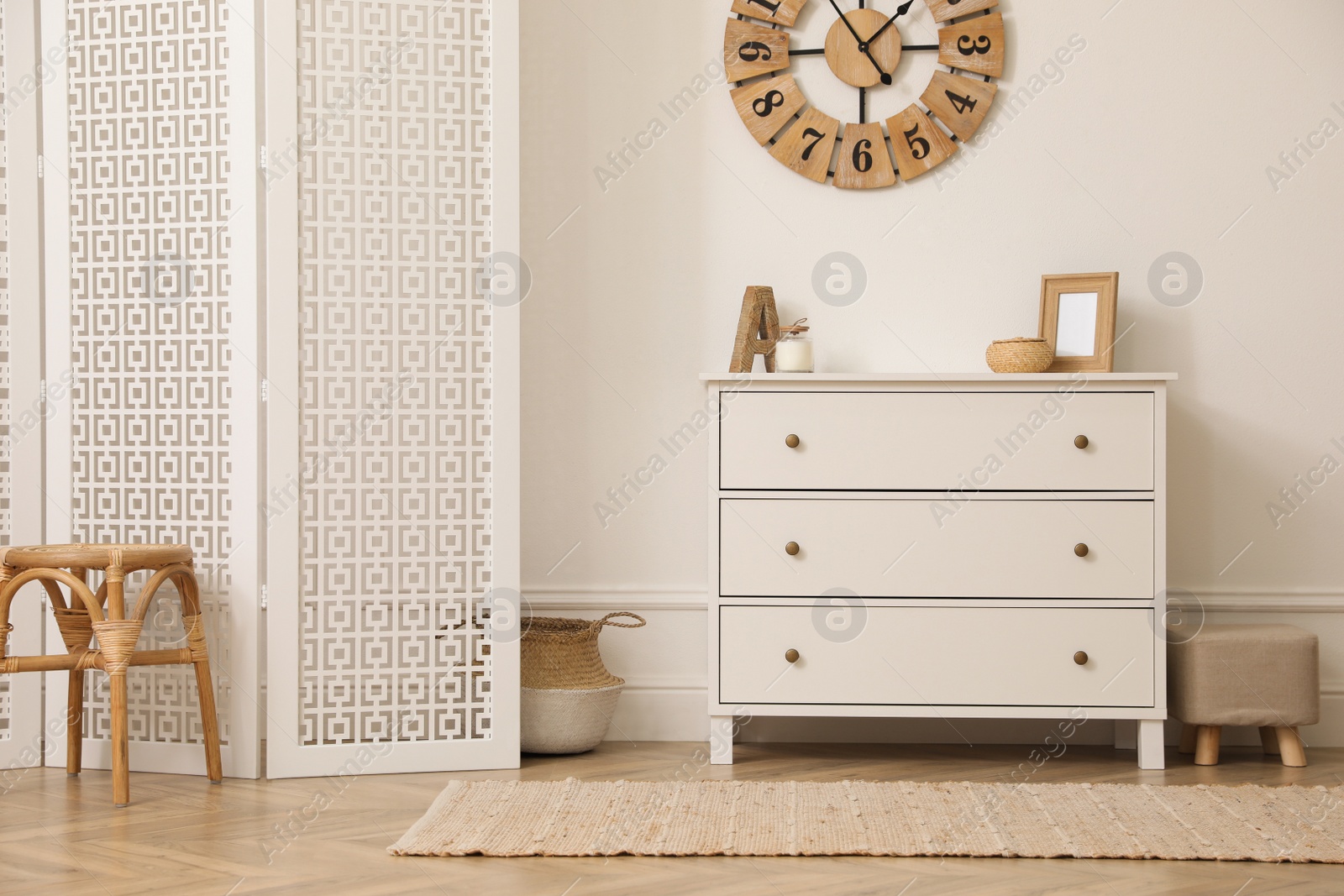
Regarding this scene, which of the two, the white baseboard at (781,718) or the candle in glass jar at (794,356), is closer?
the candle in glass jar at (794,356)

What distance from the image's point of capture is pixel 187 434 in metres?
2.70

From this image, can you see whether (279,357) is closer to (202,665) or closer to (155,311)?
(155,311)

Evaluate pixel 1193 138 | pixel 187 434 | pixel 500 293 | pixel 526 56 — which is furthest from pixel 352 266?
pixel 1193 138

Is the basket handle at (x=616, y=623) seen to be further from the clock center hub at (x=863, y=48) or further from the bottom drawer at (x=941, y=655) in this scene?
the clock center hub at (x=863, y=48)

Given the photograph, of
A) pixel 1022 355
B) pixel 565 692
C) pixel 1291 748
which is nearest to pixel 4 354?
pixel 565 692

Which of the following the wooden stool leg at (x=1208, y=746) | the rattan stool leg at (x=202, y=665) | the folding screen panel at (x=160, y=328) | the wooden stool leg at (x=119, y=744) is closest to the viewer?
the wooden stool leg at (x=119, y=744)

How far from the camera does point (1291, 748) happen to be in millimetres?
2756

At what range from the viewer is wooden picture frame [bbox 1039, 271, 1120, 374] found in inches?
115

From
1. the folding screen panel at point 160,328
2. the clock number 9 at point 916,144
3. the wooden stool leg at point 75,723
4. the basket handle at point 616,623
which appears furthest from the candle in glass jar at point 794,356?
the wooden stool leg at point 75,723

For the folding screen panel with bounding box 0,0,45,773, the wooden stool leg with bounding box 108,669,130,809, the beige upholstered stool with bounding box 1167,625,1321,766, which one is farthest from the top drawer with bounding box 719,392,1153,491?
the folding screen panel with bounding box 0,0,45,773

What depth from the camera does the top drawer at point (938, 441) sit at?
8.68 ft

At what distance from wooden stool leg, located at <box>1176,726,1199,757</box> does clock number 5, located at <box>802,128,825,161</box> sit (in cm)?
196

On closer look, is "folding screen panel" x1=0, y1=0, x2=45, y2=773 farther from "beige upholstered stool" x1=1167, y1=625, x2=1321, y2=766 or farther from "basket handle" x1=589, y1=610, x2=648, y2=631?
"beige upholstered stool" x1=1167, y1=625, x2=1321, y2=766

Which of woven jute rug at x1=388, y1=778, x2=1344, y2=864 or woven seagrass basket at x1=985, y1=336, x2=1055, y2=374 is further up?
woven seagrass basket at x1=985, y1=336, x2=1055, y2=374
